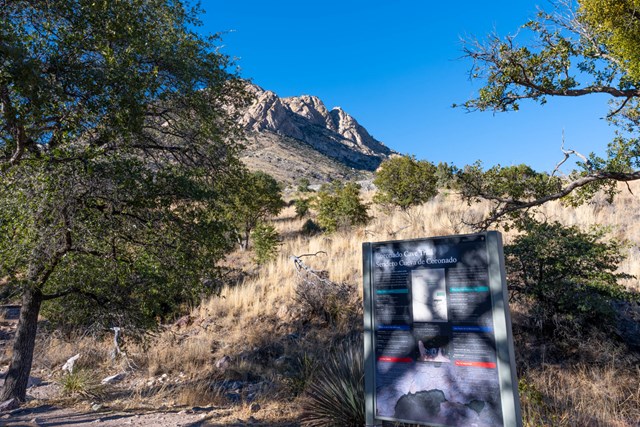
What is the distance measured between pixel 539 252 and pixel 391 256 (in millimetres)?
4429

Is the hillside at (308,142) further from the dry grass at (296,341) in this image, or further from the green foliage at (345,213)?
the dry grass at (296,341)

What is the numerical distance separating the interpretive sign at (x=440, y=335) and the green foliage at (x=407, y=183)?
16.6 metres

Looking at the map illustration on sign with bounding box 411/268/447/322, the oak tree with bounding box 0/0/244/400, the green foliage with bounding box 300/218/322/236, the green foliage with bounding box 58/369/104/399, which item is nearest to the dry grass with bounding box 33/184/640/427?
the green foliage with bounding box 58/369/104/399

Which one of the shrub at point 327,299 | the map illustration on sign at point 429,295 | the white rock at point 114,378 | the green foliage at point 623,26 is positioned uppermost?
the green foliage at point 623,26

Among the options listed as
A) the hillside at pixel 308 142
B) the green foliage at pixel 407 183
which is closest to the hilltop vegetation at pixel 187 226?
the green foliage at pixel 407 183

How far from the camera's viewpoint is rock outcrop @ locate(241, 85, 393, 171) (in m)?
111

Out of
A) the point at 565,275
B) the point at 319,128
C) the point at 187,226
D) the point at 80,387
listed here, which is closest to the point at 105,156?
the point at 187,226

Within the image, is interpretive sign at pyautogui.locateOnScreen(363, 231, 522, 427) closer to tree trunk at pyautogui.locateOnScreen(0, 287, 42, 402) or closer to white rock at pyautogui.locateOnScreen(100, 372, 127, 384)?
tree trunk at pyautogui.locateOnScreen(0, 287, 42, 402)

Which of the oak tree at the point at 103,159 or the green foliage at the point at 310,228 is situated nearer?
the oak tree at the point at 103,159

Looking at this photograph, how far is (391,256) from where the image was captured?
14.5ft

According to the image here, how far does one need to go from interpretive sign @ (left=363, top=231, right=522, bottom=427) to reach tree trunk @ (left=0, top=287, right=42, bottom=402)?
578 centimetres

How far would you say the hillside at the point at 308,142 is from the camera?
71.7 metres

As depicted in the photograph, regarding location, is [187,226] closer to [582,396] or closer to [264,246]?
[582,396]

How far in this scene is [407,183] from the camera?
2092 cm
